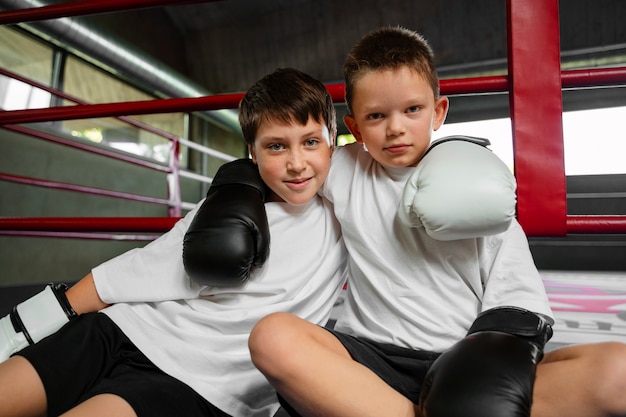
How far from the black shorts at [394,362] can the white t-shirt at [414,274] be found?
0.05ft

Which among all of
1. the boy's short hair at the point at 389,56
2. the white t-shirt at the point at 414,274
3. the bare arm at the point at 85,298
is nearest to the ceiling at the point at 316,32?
the boy's short hair at the point at 389,56

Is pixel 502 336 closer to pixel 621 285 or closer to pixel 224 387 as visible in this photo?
pixel 224 387

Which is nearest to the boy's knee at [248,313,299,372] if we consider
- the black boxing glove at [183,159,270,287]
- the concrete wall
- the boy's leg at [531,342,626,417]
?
the black boxing glove at [183,159,270,287]

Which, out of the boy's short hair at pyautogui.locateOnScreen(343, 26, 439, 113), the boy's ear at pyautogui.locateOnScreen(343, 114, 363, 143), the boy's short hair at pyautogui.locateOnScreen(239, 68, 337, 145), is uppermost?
the boy's short hair at pyautogui.locateOnScreen(343, 26, 439, 113)

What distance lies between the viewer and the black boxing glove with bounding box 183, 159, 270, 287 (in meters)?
0.67

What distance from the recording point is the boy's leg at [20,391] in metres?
0.60

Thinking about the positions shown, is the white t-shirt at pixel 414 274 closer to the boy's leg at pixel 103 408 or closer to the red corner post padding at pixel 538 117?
the red corner post padding at pixel 538 117

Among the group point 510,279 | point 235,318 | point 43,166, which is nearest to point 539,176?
point 510,279

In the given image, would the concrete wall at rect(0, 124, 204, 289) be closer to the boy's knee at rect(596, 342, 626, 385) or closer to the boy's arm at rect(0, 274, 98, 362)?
the boy's arm at rect(0, 274, 98, 362)

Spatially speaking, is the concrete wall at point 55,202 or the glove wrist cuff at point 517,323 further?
the concrete wall at point 55,202

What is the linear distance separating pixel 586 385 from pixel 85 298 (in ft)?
2.37

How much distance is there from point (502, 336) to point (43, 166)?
3.40m


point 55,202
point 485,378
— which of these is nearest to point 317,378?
point 485,378

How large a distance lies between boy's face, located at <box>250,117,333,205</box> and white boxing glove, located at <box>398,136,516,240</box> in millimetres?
175
